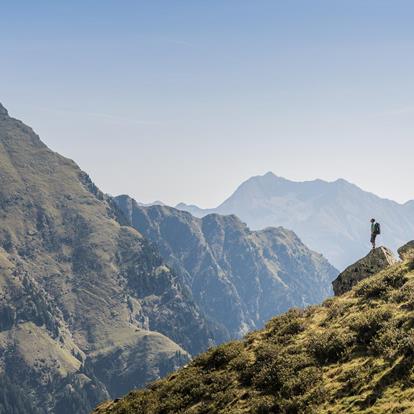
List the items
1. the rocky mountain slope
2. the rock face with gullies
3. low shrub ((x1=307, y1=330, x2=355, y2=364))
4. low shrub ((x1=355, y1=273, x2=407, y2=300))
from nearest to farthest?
the rocky mountain slope < low shrub ((x1=307, y1=330, x2=355, y2=364)) < low shrub ((x1=355, y1=273, x2=407, y2=300)) < the rock face with gullies

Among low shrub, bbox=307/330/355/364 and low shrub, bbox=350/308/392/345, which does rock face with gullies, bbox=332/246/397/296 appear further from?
low shrub, bbox=307/330/355/364

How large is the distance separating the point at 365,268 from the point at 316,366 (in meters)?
18.9

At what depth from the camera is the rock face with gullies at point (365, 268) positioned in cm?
3991

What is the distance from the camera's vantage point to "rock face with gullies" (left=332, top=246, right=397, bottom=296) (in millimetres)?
39906

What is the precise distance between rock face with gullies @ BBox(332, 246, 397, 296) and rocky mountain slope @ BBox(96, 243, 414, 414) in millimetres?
6399

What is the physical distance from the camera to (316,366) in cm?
2391

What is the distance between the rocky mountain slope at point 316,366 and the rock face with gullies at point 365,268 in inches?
252

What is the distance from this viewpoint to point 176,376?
31828mm

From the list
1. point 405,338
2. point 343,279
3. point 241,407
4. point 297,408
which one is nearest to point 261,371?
point 241,407

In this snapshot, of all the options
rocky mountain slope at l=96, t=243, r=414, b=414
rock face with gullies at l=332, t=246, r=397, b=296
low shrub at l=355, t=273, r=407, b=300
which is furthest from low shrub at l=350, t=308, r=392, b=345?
rock face with gullies at l=332, t=246, r=397, b=296

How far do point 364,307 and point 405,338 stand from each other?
7.29 meters

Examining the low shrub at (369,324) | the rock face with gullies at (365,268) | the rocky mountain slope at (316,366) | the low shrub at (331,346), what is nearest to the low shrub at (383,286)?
the rocky mountain slope at (316,366)

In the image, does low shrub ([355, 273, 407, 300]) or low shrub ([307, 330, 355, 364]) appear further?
low shrub ([355, 273, 407, 300])

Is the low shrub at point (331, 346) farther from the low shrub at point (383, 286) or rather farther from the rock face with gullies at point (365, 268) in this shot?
the rock face with gullies at point (365, 268)
